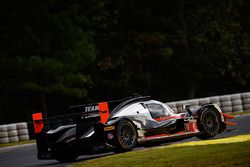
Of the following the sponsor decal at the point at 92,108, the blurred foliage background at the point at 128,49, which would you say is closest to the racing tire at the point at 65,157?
the sponsor decal at the point at 92,108

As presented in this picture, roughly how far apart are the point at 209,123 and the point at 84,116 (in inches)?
130

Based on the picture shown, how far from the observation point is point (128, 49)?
41.5 m

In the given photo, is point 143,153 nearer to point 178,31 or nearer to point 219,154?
point 219,154

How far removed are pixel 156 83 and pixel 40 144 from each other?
91.4 ft

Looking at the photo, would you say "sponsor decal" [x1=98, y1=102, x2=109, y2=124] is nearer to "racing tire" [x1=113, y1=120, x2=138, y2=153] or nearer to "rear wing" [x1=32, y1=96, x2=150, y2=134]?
"rear wing" [x1=32, y1=96, x2=150, y2=134]

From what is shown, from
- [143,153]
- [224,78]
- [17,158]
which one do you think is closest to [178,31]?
[224,78]

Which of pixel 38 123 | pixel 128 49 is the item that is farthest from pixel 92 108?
pixel 128 49

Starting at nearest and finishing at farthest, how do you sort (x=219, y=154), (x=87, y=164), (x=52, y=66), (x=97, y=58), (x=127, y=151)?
(x=219, y=154)
(x=87, y=164)
(x=127, y=151)
(x=52, y=66)
(x=97, y=58)

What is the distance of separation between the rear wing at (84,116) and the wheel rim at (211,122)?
1938 millimetres

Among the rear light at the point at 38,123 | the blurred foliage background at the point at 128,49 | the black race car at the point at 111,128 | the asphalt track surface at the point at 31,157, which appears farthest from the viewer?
the blurred foliage background at the point at 128,49

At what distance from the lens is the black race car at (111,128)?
14.8 meters

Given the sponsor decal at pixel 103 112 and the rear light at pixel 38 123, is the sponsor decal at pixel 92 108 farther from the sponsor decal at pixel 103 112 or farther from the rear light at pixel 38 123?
the rear light at pixel 38 123

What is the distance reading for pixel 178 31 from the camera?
134 feet

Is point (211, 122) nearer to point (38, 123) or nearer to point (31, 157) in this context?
point (38, 123)
